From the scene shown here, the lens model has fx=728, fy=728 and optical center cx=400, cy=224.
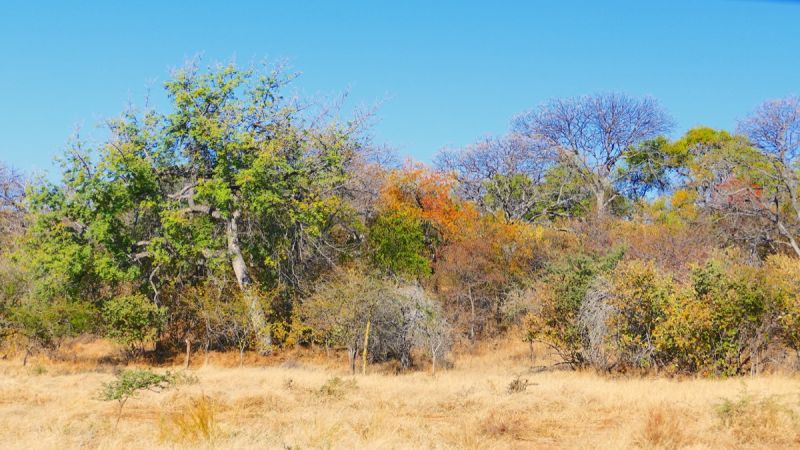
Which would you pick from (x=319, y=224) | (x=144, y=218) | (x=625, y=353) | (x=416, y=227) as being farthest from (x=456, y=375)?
(x=144, y=218)

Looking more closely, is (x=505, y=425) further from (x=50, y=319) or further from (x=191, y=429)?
(x=50, y=319)

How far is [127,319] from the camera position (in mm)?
26281

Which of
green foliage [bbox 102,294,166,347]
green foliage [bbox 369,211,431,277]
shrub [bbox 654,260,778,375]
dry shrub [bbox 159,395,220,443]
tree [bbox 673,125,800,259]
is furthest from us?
tree [bbox 673,125,800,259]

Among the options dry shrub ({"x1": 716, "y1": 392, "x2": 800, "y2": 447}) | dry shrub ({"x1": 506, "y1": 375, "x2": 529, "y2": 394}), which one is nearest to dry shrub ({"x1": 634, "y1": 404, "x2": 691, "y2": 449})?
dry shrub ({"x1": 716, "y1": 392, "x2": 800, "y2": 447})

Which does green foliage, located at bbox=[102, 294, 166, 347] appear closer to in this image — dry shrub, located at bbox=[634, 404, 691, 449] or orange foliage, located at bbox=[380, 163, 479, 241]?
orange foliage, located at bbox=[380, 163, 479, 241]

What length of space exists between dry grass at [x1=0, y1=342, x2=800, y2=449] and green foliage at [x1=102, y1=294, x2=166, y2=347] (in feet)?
18.5

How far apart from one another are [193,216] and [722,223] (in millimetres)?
25108

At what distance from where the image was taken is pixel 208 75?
28484mm

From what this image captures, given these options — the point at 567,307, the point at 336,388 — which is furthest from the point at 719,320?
the point at 336,388

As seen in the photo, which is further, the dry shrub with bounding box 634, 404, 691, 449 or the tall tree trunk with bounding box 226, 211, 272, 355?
the tall tree trunk with bounding box 226, 211, 272, 355

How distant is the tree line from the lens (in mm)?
20703

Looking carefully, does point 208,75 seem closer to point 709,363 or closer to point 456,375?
point 456,375

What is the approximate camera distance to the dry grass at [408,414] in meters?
11.4

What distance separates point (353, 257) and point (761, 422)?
2099cm
